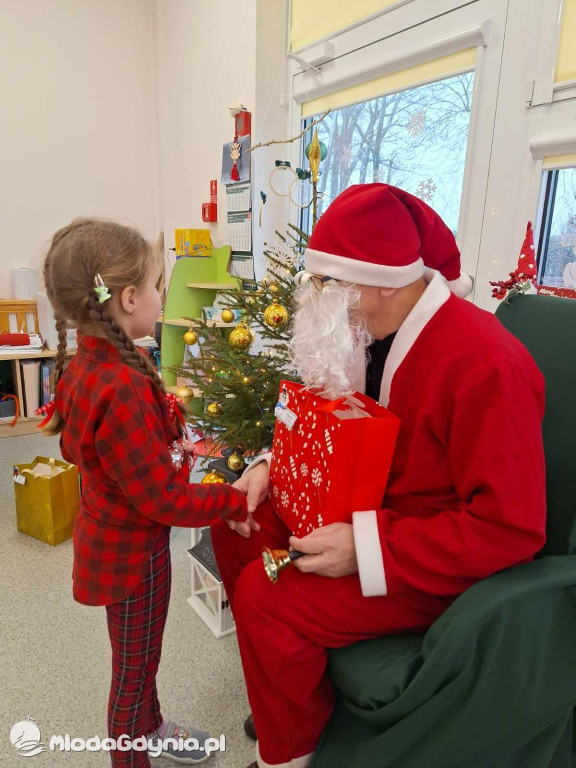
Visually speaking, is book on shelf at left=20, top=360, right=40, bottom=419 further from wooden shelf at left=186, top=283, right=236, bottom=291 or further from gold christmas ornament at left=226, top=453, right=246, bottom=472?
gold christmas ornament at left=226, top=453, right=246, bottom=472

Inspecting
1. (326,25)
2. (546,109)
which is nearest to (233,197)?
(326,25)

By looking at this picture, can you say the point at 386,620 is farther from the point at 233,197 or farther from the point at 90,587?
the point at 233,197

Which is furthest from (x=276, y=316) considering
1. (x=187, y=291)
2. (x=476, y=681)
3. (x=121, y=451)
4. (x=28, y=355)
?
(x=28, y=355)

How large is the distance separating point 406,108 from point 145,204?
8.49ft

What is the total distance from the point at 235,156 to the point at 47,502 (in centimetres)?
208

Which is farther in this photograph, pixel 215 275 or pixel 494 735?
pixel 215 275

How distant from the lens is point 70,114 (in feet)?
12.3

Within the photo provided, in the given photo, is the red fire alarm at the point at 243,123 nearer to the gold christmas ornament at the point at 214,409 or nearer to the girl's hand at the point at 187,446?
the gold christmas ornament at the point at 214,409

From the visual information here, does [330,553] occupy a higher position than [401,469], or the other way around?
[401,469]

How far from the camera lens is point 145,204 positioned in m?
4.16

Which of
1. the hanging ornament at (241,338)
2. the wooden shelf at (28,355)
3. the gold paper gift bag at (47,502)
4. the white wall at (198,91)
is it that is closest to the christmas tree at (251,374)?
the hanging ornament at (241,338)

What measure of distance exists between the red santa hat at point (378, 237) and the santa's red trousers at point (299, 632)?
57cm

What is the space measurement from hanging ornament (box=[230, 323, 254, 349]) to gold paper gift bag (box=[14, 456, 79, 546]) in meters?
1.01

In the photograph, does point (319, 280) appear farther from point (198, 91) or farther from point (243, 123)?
point (198, 91)
